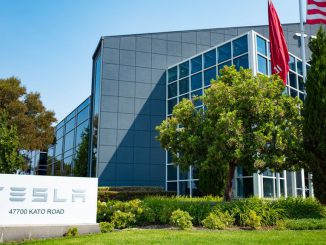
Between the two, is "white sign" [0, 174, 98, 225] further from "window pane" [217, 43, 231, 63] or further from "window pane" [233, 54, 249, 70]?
"window pane" [217, 43, 231, 63]

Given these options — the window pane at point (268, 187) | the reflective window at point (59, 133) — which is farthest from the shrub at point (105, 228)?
the reflective window at point (59, 133)

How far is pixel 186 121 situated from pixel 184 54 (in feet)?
54.5

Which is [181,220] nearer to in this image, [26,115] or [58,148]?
[26,115]

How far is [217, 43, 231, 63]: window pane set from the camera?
25769 mm

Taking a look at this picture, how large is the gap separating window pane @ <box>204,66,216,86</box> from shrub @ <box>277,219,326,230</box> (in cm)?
1611

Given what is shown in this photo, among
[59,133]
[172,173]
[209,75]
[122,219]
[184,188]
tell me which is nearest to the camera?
[122,219]

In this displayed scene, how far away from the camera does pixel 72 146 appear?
144ft

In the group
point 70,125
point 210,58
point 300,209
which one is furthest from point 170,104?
point 70,125

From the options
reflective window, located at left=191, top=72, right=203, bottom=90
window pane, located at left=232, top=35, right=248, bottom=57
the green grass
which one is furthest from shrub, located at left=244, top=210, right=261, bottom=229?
reflective window, located at left=191, top=72, right=203, bottom=90

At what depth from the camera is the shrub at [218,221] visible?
12.0 meters

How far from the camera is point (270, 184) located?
2247 cm

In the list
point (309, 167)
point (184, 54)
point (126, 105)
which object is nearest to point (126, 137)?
point (126, 105)

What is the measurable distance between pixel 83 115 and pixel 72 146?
6.13 meters

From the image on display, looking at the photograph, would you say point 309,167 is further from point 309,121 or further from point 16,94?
point 16,94
